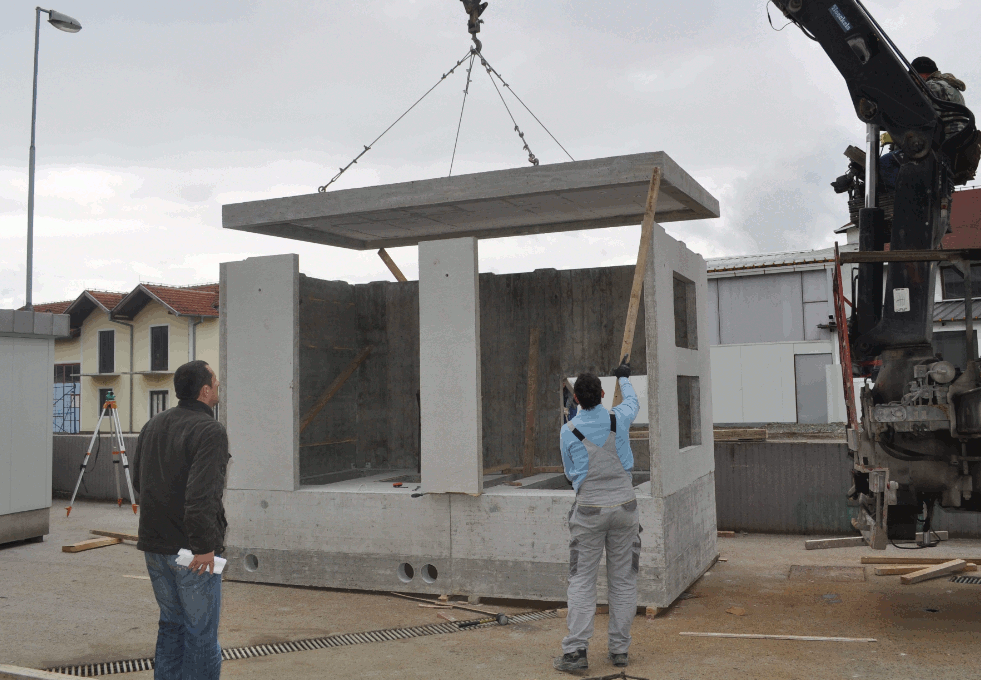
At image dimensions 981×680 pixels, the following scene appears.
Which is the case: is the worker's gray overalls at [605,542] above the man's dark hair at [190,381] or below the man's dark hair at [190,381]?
below

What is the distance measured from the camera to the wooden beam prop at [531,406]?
10.7 m

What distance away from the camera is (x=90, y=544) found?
1179cm

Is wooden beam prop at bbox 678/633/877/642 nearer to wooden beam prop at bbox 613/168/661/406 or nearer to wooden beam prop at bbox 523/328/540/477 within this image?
wooden beam prop at bbox 613/168/661/406

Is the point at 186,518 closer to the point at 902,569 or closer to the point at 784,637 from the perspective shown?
the point at 784,637

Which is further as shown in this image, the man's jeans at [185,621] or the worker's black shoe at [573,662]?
the worker's black shoe at [573,662]

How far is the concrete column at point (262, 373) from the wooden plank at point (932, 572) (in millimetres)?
6497

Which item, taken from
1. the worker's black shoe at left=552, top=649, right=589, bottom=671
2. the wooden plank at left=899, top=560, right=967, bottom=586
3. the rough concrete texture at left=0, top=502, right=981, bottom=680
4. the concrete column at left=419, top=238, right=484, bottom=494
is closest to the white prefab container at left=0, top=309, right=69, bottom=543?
the rough concrete texture at left=0, top=502, right=981, bottom=680

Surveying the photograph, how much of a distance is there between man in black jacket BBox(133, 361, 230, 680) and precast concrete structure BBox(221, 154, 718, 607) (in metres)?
4.10

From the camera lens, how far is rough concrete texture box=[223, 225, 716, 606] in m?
8.25

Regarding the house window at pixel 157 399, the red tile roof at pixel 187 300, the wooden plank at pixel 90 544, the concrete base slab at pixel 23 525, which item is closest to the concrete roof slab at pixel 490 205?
the wooden plank at pixel 90 544

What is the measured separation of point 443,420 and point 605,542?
277cm

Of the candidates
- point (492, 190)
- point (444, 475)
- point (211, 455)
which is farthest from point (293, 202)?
point (211, 455)

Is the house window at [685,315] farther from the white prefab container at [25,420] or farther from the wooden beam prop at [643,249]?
the white prefab container at [25,420]

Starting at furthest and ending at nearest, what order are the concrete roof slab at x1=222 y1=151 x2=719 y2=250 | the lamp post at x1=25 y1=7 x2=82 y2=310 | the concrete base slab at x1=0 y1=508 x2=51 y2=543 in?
the lamp post at x1=25 y1=7 x2=82 y2=310, the concrete base slab at x1=0 y1=508 x2=51 y2=543, the concrete roof slab at x1=222 y1=151 x2=719 y2=250
